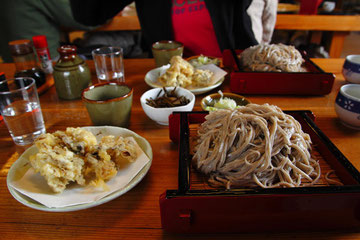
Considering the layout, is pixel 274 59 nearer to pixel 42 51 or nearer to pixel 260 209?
pixel 260 209

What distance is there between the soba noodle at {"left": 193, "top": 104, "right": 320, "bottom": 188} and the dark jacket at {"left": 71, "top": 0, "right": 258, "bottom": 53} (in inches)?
63.3

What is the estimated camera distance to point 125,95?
1337 millimetres

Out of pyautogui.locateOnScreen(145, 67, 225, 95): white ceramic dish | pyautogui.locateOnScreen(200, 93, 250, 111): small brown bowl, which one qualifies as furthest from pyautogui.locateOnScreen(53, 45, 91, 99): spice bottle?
pyautogui.locateOnScreen(200, 93, 250, 111): small brown bowl

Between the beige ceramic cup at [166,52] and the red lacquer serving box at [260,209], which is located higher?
the beige ceramic cup at [166,52]

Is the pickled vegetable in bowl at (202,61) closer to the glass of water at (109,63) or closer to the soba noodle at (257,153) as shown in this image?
the glass of water at (109,63)

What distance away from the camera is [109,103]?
128 centimetres

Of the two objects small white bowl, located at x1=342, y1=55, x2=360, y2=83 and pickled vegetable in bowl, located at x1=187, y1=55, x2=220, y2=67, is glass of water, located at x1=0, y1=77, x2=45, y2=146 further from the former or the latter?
small white bowl, located at x1=342, y1=55, x2=360, y2=83

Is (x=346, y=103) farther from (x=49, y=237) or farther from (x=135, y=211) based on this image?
(x=49, y=237)

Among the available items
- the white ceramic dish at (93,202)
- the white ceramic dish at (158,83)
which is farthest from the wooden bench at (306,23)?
the white ceramic dish at (93,202)

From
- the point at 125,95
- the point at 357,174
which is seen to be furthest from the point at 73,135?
the point at 357,174

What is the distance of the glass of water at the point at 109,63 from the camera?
72.7 inches

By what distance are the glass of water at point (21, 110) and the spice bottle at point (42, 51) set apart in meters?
0.66

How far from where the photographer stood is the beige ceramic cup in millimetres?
1988

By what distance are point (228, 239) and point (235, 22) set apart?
2.11 m
